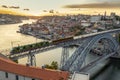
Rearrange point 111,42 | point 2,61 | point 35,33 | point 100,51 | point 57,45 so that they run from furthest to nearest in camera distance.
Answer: point 35,33
point 100,51
point 111,42
point 57,45
point 2,61

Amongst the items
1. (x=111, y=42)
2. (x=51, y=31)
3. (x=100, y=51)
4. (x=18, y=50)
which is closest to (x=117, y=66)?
(x=111, y=42)

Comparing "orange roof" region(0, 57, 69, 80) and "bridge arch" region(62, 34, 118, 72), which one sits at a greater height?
"orange roof" region(0, 57, 69, 80)

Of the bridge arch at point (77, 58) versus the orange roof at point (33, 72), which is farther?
the bridge arch at point (77, 58)

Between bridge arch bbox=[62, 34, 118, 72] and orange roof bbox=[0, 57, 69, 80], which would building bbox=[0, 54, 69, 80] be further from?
bridge arch bbox=[62, 34, 118, 72]

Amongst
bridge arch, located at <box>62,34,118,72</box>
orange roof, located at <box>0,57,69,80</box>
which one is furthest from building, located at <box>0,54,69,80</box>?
bridge arch, located at <box>62,34,118,72</box>

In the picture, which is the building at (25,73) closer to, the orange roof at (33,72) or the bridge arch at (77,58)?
the orange roof at (33,72)

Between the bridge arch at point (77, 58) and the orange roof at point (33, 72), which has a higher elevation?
the orange roof at point (33, 72)

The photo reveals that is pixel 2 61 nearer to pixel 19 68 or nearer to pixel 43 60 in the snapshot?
pixel 19 68

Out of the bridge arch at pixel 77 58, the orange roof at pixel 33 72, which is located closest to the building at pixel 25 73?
the orange roof at pixel 33 72
